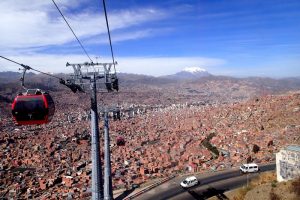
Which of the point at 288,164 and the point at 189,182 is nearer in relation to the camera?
the point at 288,164

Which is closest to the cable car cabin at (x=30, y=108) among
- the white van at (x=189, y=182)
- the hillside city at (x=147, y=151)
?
the hillside city at (x=147, y=151)

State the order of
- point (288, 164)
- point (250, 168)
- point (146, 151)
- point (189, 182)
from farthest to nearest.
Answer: point (146, 151) < point (250, 168) < point (189, 182) < point (288, 164)

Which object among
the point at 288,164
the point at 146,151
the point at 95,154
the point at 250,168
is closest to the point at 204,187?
the point at 250,168

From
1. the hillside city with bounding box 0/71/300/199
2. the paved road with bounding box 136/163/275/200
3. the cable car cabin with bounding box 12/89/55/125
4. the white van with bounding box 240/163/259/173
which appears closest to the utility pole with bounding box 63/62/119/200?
the cable car cabin with bounding box 12/89/55/125

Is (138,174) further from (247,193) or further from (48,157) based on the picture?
(48,157)

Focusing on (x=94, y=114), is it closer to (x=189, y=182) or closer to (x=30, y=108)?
(x=30, y=108)

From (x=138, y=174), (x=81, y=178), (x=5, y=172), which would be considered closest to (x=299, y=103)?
(x=138, y=174)
